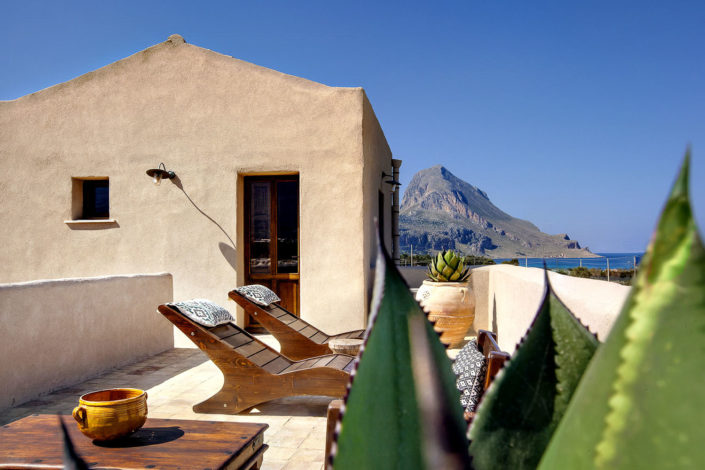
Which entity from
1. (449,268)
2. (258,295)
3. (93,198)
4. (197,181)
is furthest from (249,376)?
(93,198)

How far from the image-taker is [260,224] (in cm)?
Result: 804

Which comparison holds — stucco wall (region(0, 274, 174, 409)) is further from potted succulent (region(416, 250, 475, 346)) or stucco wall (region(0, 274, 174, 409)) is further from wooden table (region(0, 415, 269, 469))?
potted succulent (region(416, 250, 475, 346))

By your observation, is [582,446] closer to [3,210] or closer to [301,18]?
[3,210]

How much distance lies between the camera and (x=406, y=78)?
24203mm

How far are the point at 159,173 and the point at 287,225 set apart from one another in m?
2.10

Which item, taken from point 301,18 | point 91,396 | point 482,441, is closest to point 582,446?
point 482,441

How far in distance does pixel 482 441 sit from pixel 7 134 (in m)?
9.78

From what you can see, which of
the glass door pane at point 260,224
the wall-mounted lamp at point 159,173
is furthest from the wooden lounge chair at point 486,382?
the wall-mounted lamp at point 159,173

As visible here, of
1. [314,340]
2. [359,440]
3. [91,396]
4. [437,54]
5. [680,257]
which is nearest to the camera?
[680,257]

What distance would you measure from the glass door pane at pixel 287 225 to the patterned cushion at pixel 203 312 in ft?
10.7

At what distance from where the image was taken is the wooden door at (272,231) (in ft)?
26.0

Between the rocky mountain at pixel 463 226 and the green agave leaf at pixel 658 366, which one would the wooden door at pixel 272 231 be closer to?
the green agave leaf at pixel 658 366

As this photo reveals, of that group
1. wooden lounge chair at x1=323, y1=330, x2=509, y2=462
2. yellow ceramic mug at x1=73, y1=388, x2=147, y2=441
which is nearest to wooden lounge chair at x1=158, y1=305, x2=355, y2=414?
wooden lounge chair at x1=323, y1=330, x2=509, y2=462

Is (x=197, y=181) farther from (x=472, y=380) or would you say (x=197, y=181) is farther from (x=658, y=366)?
(x=658, y=366)
